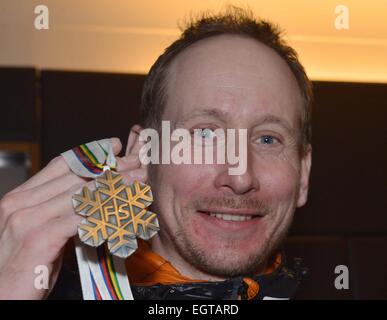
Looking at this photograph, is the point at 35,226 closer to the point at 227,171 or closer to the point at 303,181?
the point at 227,171

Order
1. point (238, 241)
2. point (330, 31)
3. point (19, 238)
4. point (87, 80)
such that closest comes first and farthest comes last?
point (19, 238), point (238, 241), point (87, 80), point (330, 31)

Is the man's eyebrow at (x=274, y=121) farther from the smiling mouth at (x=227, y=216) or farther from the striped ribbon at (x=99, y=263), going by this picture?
the striped ribbon at (x=99, y=263)

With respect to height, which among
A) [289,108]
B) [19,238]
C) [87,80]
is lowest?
[19,238]

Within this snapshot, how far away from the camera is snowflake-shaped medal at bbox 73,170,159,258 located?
26.1 inches

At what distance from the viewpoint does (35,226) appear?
2.22ft

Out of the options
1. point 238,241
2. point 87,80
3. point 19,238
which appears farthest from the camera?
point 87,80

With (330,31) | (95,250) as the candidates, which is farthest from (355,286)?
(95,250)

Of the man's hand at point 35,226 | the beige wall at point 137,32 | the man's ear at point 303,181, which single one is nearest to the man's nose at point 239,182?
the man's ear at point 303,181

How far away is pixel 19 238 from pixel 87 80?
0.97 m

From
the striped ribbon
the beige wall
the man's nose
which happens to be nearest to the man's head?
the man's nose

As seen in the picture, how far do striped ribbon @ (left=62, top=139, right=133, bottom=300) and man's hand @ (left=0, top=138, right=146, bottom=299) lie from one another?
0.09ft

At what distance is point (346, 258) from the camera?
1.68 metres

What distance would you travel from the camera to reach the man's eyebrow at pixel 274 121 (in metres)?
0.91
